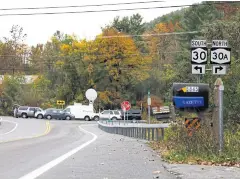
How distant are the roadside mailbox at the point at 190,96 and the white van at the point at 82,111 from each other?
53366 mm

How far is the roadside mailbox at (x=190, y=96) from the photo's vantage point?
13.4m

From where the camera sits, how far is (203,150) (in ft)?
42.3

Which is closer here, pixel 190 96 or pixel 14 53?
pixel 190 96

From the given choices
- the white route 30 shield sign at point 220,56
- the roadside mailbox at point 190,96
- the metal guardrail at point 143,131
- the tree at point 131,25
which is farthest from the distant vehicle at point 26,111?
the white route 30 shield sign at point 220,56

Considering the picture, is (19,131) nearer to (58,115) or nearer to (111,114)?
(111,114)

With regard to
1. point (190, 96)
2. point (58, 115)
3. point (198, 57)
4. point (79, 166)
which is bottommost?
point (79, 166)

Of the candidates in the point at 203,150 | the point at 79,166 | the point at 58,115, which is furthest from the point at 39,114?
→ the point at 79,166

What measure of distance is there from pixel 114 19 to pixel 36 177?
7735 centimetres

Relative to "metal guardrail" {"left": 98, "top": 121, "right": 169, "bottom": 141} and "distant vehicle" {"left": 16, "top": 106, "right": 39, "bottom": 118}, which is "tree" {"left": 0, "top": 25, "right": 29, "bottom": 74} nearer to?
"distant vehicle" {"left": 16, "top": 106, "right": 39, "bottom": 118}

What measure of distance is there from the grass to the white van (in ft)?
173

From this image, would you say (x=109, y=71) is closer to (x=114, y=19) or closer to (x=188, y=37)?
(x=188, y=37)

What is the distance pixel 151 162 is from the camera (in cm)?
1224

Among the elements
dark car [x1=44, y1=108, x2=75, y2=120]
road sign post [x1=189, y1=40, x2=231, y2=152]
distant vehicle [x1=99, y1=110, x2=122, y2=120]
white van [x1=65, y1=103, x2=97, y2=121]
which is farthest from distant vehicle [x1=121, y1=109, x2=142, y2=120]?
road sign post [x1=189, y1=40, x2=231, y2=152]

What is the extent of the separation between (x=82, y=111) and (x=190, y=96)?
54.2m
